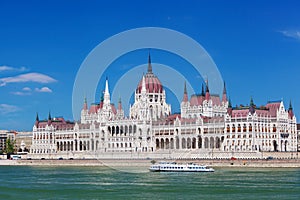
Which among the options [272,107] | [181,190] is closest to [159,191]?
[181,190]

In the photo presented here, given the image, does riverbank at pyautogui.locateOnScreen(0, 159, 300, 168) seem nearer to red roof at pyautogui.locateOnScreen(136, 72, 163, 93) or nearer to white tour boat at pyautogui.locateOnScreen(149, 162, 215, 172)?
white tour boat at pyautogui.locateOnScreen(149, 162, 215, 172)

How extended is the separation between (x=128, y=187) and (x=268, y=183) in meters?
15.3

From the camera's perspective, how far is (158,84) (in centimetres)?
16038

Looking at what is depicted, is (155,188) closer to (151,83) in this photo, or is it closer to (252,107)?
(252,107)

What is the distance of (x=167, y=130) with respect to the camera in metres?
141

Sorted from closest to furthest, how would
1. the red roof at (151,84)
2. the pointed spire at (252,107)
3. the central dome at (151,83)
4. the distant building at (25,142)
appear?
the pointed spire at (252,107), the red roof at (151,84), the central dome at (151,83), the distant building at (25,142)

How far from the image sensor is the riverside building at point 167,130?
126375mm

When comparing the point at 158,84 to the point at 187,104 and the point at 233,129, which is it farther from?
the point at 233,129

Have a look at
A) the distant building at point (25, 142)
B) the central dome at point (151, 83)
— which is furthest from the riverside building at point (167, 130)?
the distant building at point (25, 142)

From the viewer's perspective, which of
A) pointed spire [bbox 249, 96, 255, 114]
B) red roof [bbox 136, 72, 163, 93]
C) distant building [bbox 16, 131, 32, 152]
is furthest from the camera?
distant building [bbox 16, 131, 32, 152]

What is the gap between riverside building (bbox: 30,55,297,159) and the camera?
126375mm

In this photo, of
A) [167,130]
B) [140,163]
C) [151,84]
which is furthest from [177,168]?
[151,84]

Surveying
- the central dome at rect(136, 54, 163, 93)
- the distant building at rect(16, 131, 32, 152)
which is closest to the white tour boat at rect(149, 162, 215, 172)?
the central dome at rect(136, 54, 163, 93)

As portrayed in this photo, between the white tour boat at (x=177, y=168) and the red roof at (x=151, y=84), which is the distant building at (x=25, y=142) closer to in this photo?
the red roof at (x=151, y=84)
